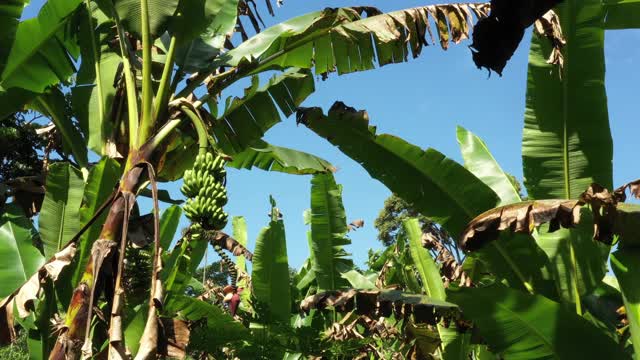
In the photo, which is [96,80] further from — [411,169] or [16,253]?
[411,169]

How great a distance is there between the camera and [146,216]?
3115 millimetres

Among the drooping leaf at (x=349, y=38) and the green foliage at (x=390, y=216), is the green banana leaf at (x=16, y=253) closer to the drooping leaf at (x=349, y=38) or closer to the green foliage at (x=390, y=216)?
the drooping leaf at (x=349, y=38)

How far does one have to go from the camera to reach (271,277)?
4.78 metres

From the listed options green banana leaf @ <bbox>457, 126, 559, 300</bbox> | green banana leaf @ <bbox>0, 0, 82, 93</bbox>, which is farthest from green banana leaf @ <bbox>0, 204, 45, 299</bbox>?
green banana leaf @ <bbox>457, 126, 559, 300</bbox>

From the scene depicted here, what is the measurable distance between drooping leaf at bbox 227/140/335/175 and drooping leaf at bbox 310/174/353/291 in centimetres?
28

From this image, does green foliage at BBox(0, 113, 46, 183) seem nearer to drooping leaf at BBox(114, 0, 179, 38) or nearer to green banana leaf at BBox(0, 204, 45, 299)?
green banana leaf at BBox(0, 204, 45, 299)

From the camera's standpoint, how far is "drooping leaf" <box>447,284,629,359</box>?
299 centimetres

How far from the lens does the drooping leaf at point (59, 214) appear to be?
378cm

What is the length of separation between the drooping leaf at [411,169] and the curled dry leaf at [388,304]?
575 millimetres

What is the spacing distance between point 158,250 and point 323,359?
2.70m

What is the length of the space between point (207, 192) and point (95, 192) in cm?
119

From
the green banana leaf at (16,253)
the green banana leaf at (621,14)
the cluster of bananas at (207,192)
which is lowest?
the green banana leaf at (16,253)

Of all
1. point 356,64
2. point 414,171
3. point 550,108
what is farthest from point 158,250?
point 550,108

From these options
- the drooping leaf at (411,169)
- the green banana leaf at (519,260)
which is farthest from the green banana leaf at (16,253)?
the green banana leaf at (519,260)
